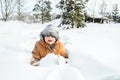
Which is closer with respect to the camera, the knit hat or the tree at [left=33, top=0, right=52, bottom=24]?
the knit hat

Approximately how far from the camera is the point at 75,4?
16.1 m

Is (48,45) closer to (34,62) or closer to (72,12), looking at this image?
(34,62)

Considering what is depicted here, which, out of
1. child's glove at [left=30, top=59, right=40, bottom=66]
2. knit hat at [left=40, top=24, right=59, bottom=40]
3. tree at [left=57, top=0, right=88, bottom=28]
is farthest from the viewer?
tree at [left=57, top=0, right=88, bottom=28]

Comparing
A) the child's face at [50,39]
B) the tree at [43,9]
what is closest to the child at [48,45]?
the child's face at [50,39]

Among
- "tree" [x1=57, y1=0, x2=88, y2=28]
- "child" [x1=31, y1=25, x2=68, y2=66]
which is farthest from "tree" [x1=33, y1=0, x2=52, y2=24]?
"child" [x1=31, y1=25, x2=68, y2=66]

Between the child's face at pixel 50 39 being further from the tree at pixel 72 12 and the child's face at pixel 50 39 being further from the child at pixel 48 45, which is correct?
the tree at pixel 72 12

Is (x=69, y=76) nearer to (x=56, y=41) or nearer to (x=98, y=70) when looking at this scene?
(x=98, y=70)

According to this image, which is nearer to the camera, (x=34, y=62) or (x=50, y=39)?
(x=34, y=62)

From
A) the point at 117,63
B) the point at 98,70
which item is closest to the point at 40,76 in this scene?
the point at 98,70

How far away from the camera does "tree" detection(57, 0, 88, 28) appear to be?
16125mm

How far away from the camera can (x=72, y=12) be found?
52.9 feet

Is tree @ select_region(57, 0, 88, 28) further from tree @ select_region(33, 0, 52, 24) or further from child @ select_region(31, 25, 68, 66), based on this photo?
tree @ select_region(33, 0, 52, 24)

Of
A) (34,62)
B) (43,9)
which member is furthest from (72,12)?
(43,9)

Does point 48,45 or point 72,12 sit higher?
point 48,45
